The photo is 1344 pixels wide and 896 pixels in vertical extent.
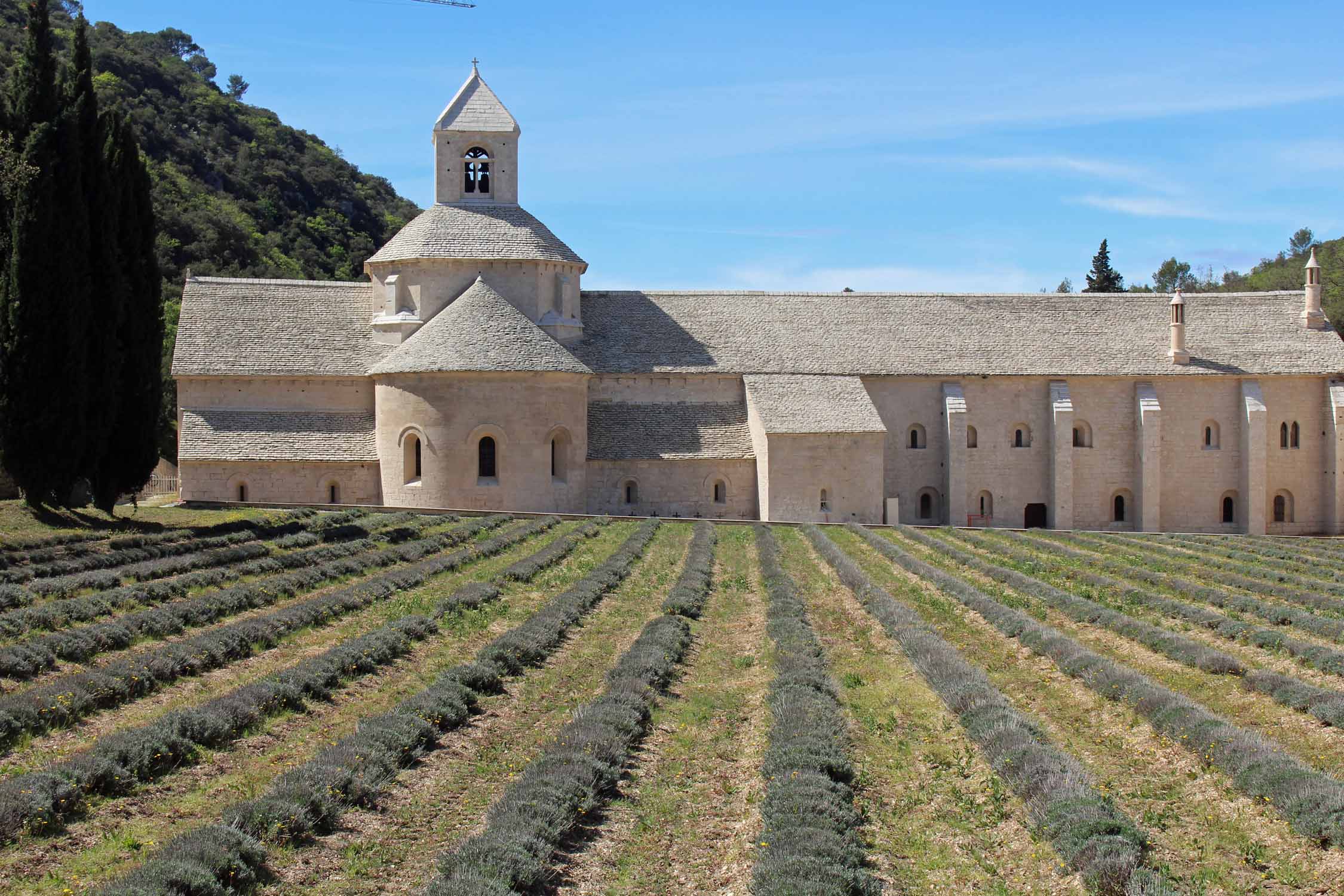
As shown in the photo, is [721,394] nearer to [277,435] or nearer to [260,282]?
[277,435]

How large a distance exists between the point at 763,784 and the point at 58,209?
2418cm

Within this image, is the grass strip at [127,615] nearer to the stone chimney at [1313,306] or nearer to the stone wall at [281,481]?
the stone wall at [281,481]

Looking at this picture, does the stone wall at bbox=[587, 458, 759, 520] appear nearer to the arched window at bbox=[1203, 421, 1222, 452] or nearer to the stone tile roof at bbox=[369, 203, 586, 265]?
the stone tile roof at bbox=[369, 203, 586, 265]

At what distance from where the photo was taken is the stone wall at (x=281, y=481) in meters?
40.1

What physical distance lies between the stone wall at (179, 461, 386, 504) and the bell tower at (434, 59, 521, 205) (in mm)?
11608

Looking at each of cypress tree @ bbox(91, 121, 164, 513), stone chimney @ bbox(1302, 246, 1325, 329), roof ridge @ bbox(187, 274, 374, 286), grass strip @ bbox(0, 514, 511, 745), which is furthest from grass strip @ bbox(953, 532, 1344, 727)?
roof ridge @ bbox(187, 274, 374, 286)

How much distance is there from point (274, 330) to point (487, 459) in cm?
1012

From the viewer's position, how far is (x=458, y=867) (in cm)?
869

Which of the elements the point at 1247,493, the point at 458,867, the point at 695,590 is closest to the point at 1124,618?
the point at 695,590

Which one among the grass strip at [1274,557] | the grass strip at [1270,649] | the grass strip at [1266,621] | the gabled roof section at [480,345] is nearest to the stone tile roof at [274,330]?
the gabled roof section at [480,345]

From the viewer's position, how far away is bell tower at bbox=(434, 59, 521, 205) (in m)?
45.7

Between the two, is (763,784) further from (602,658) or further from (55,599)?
(55,599)

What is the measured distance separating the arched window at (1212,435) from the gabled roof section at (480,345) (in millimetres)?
23554

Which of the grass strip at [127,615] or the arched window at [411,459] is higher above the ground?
the arched window at [411,459]
